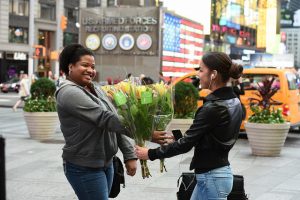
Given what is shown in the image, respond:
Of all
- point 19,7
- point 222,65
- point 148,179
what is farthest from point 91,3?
point 222,65

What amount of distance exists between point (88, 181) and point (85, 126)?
367 millimetres

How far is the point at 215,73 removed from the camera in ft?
12.0

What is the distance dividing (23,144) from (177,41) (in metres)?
18.0

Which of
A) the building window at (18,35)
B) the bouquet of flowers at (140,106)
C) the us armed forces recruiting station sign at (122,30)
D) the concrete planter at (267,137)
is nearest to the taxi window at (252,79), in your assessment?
the concrete planter at (267,137)

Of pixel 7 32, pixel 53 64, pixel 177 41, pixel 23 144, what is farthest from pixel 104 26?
pixel 53 64

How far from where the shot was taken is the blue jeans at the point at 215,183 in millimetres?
3646

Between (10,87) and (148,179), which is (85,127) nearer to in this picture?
(148,179)

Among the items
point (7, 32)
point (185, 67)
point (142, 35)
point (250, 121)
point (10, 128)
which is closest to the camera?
point (250, 121)

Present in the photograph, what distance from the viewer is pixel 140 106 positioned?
3.79m

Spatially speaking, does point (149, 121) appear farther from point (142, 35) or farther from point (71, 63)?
point (142, 35)

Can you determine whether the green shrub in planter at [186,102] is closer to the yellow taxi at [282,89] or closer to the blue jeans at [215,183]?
the yellow taxi at [282,89]

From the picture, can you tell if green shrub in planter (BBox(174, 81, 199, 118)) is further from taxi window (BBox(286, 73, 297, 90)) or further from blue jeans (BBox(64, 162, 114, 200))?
blue jeans (BBox(64, 162, 114, 200))

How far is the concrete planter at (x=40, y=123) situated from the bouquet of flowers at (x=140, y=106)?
29.7 feet

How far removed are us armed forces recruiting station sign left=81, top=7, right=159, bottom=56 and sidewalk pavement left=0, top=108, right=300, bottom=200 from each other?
15232 mm
